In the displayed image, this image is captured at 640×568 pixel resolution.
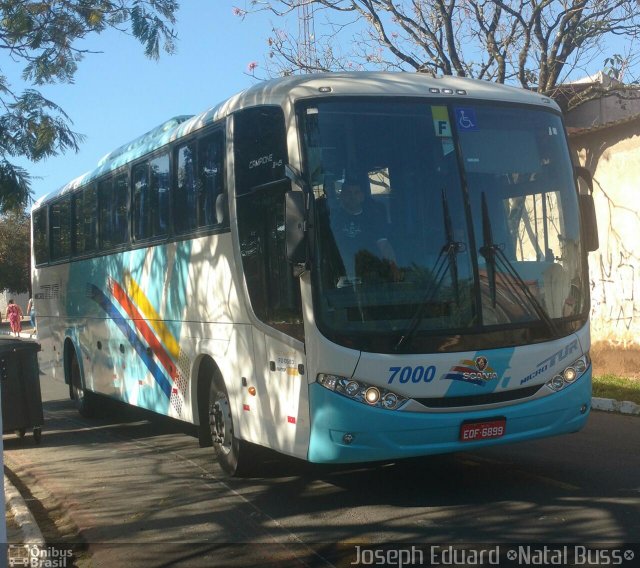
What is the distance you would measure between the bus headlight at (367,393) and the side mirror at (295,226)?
0.94 meters

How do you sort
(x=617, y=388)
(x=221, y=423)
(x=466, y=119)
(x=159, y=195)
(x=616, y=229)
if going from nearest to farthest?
(x=466, y=119), (x=221, y=423), (x=159, y=195), (x=617, y=388), (x=616, y=229)

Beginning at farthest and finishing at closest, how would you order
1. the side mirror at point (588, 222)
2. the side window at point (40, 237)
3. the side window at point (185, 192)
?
the side window at point (40, 237) → the side window at point (185, 192) → the side mirror at point (588, 222)

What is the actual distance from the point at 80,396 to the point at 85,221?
2.90m

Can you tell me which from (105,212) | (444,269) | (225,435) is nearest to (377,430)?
(444,269)

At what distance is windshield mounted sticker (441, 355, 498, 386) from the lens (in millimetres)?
6555

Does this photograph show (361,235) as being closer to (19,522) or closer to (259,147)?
(259,147)

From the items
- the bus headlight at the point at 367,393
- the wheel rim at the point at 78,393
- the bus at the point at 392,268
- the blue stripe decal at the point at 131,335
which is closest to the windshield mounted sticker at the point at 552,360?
the bus at the point at 392,268

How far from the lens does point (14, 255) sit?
148 ft

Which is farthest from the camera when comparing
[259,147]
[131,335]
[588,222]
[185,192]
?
[131,335]

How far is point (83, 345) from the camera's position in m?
13.2

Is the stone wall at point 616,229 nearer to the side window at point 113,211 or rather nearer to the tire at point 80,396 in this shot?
the side window at point 113,211

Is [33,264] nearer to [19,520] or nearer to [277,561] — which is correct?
[19,520]

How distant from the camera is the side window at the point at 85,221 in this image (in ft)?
40.3

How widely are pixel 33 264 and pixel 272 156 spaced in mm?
10131
